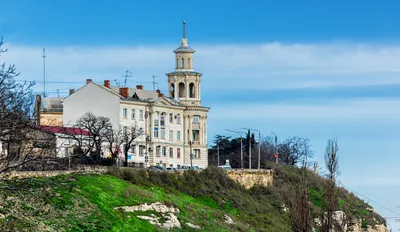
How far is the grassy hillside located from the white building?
1339cm

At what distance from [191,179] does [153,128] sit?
2328 cm

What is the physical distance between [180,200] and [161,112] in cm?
3365

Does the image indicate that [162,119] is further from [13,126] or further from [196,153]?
[13,126]

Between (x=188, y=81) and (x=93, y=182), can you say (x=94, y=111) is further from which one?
(x=93, y=182)

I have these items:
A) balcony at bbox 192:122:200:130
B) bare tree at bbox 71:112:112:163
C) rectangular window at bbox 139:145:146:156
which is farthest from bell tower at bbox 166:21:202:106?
bare tree at bbox 71:112:112:163

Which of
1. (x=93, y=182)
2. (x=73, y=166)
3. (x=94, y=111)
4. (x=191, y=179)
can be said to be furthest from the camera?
(x=94, y=111)

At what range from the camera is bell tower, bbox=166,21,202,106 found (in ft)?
400

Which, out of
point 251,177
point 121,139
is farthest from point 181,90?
point 251,177

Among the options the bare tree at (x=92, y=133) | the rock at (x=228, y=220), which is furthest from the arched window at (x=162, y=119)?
the rock at (x=228, y=220)

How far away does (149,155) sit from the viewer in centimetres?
11600

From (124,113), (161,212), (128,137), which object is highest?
(124,113)

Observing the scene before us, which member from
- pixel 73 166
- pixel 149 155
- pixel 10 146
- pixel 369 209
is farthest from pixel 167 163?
pixel 10 146

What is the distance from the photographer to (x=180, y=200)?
85.5 m

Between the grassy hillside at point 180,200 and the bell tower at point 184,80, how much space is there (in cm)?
1534
